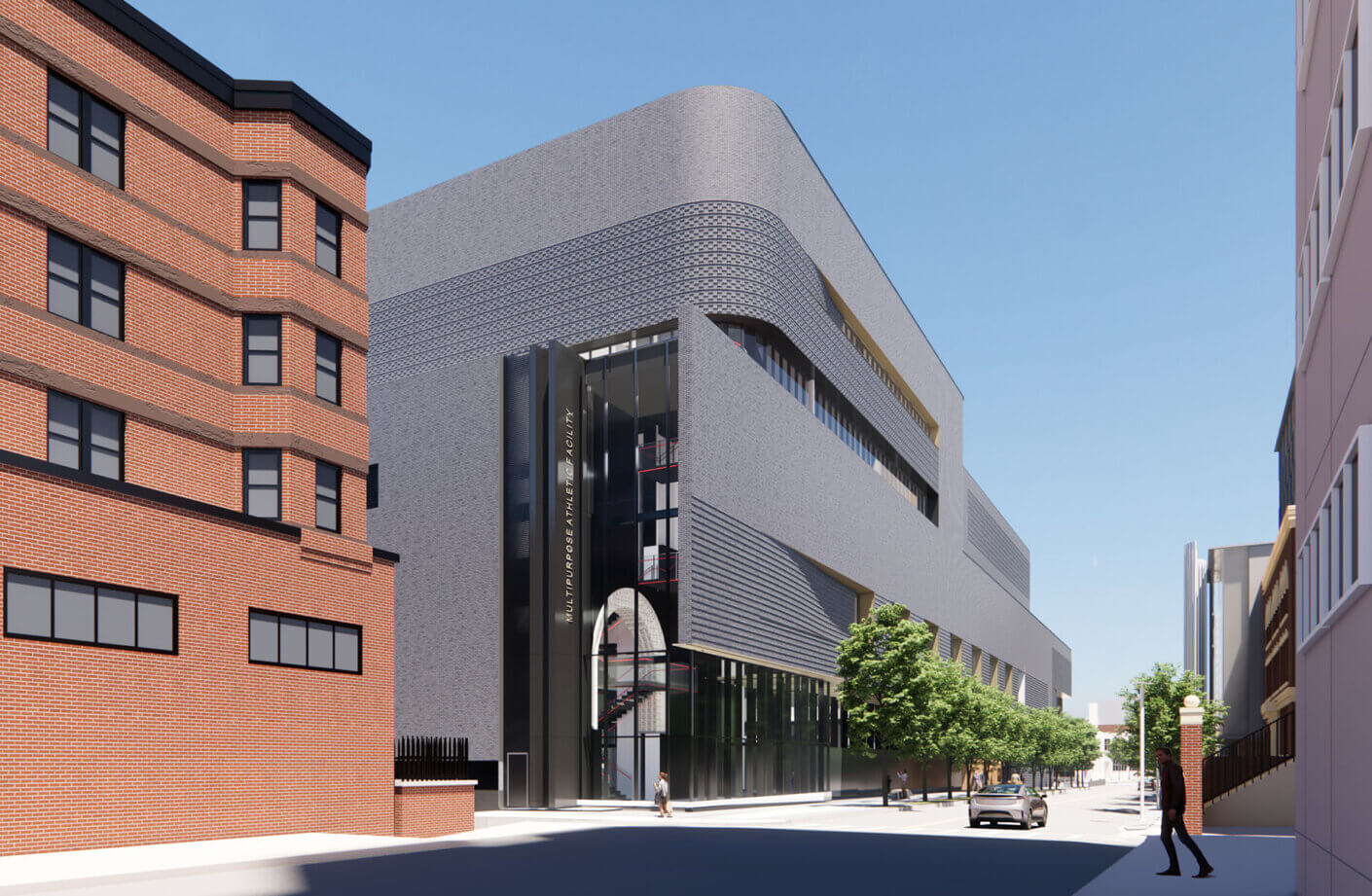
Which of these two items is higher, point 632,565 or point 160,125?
point 160,125

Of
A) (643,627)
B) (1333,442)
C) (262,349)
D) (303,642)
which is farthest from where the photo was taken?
(643,627)

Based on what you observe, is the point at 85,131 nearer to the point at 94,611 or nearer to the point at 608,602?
the point at 94,611

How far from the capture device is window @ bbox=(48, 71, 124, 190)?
88.3ft

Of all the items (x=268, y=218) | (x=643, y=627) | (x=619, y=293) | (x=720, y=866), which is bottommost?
(x=720, y=866)

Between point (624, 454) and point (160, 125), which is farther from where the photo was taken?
point (624, 454)

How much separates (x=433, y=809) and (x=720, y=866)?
12529 millimetres

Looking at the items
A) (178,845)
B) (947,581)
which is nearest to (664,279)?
(178,845)

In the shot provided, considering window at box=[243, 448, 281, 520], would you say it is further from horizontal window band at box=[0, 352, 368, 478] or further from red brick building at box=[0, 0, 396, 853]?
horizontal window band at box=[0, 352, 368, 478]

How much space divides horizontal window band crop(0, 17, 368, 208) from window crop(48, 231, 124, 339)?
136 inches

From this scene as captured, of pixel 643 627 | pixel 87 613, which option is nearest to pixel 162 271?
pixel 87 613

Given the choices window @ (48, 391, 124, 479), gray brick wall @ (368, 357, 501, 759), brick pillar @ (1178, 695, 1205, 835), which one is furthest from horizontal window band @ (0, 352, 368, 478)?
brick pillar @ (1178, 695, 1205, 835)

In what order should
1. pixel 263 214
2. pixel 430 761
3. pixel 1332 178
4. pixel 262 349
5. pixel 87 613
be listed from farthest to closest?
pixel 430 761
pixel 263 214
pixel 262 349
pixel 87 613
pixel 1332 178

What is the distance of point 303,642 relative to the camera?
98.4 ft

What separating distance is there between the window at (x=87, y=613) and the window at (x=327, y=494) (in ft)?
23.1
